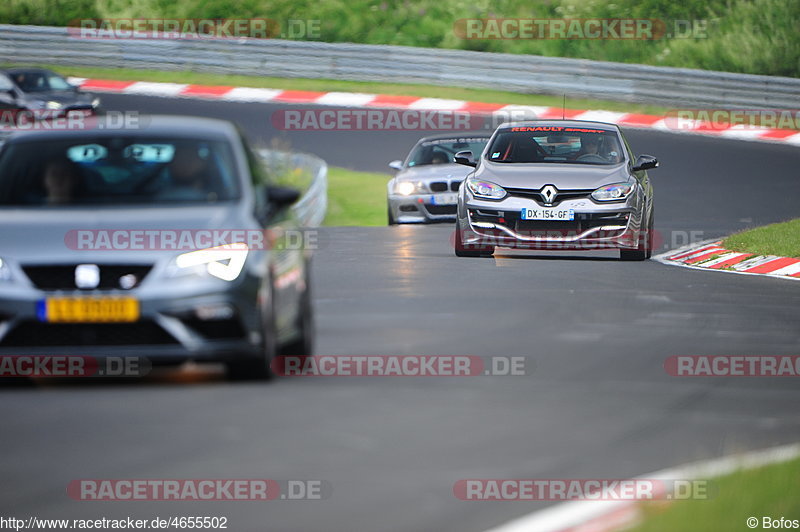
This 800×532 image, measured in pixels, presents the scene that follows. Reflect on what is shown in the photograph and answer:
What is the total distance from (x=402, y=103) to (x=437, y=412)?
24.9m

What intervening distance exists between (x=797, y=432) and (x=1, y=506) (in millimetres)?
3838

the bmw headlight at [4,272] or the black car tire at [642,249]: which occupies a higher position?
the bmw headlight at [4,272]

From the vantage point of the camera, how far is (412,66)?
116ft

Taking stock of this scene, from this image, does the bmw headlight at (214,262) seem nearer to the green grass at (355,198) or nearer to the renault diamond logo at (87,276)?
the renault diamond logo at (87,276)

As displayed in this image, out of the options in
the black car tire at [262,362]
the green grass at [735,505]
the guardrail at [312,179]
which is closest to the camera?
A: the green grass at [735,505]

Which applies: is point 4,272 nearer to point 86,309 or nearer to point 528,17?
point 86,309

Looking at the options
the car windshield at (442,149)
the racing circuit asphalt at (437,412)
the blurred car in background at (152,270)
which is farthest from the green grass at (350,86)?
the blurred car in background at (152,270)

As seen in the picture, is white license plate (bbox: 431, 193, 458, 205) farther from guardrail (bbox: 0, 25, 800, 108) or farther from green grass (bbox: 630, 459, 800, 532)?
green grass (bbox: 630, 459, 800, 532)

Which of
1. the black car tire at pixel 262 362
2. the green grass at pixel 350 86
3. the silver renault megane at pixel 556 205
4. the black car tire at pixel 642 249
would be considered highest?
the black car tire at pixel 262 362

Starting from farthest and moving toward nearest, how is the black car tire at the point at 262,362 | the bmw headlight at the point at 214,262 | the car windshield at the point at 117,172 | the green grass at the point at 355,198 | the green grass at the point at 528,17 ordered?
the green grass at the point at 528,17 < the green grass at the point at 355,198 < the car windshield at the point at 117,172 < the black car tire at the point at 262,362 < the bmw headlight at the point at 214,262

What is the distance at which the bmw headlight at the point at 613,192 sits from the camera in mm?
16453

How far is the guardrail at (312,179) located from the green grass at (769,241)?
491 cm

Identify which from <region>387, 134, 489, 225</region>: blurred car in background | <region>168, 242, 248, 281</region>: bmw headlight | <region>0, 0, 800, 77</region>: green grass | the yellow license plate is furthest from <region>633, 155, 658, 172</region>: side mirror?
<region>0, 0, 800, 77</region>: green grass

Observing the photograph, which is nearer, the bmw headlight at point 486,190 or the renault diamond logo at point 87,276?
the renault diamond logo at point 87,276
